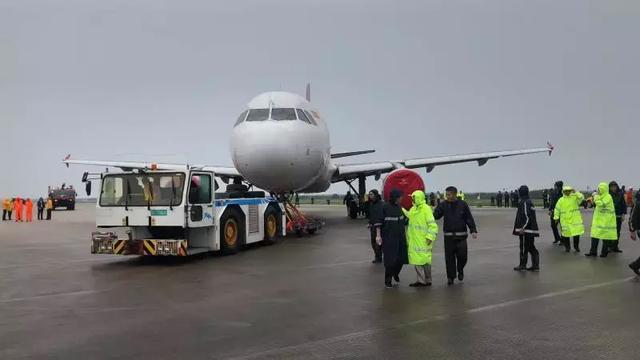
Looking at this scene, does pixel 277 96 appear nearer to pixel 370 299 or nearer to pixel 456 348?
pixel 370 299

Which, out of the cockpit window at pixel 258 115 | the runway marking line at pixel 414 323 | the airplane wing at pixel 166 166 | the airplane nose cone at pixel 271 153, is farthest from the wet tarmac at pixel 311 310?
the airplane wing at pixel 166 166

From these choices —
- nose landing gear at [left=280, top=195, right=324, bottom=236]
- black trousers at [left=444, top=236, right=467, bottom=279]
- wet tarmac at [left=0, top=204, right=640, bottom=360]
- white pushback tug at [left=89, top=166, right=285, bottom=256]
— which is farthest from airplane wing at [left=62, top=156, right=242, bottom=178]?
black trousers at [left=444, top=236, right=467, bottom=279]

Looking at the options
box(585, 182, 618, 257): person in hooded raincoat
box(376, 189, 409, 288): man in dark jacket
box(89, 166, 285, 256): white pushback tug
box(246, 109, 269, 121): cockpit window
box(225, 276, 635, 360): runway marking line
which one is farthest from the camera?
box(246, 109, 269, 121): cockpit window

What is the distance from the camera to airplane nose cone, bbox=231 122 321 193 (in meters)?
17.9

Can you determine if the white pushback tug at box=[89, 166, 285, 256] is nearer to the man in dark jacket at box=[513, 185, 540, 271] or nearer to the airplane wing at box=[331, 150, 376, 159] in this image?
the man in dark jacket at box=[513, 185, 540, 271]

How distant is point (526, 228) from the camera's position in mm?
11258

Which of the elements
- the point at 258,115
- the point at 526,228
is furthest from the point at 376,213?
the point at 258,115

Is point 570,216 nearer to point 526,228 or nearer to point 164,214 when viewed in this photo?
point 526,228

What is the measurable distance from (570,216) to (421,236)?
6853mm

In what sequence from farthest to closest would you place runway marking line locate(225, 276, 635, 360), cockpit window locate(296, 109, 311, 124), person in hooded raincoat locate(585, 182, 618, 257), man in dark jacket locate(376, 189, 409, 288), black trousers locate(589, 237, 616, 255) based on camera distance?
cockpit window locate(296, 109, 311, 124)
black trousers locate(589, 237, 616, 255)
person in hooded raincoat locate(585, 182, 618, 257)
man in dark jacket locate(376, 189, 409, 288)
runway marking line locate(225, 276, 635, 360)

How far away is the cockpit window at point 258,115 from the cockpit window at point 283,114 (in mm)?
222

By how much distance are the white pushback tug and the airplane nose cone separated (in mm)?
2899

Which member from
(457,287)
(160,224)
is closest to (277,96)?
(160,224)

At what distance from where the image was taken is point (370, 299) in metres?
8.52
